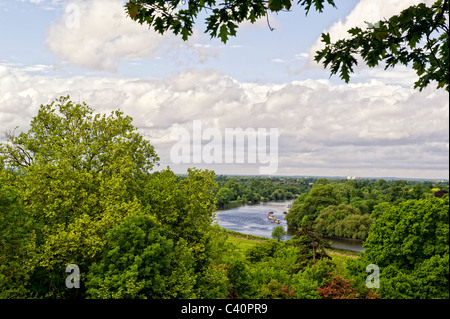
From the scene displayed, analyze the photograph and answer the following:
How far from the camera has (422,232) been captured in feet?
93.1

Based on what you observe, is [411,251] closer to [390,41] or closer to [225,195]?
[390,41]

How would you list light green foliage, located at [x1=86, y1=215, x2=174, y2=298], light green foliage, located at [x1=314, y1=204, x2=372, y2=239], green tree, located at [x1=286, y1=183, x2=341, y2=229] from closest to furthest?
light green foliage, located at [x1=86, y1=215, x2=174, y2=298] → light green foliage, located at [x1=314, y1=204, x2=372, y2=239] → green tree, located at [x1=286, y1=183, x2=341, y2=229]

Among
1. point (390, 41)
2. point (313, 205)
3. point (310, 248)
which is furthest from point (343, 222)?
point (390, 41)

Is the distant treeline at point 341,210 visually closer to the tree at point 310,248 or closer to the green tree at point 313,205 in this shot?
the green tree at point 313,205

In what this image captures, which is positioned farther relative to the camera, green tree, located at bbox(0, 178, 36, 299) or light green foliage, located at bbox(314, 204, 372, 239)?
light green foliage, located at bbox(314, 204, 372, 239)

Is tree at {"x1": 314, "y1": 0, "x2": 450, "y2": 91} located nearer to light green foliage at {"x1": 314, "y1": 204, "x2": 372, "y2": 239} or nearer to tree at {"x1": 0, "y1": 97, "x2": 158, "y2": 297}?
tree at {"x1": 0, "y1": 97, "x2": 158, "y2": 297}

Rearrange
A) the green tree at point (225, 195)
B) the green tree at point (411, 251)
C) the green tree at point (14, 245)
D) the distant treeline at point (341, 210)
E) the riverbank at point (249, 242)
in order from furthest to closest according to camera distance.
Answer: the green tree at point (225, 195), the distant treeline at point (341, 210), the riverbank at point (249, 242), the green tree at point (411, 251), the green tree at point (14, 245)

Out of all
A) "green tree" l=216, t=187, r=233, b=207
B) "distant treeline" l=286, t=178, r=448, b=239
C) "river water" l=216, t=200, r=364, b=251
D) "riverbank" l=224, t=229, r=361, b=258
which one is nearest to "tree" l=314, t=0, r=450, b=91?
"riverbank" l=224, t=229, r=361, b=258

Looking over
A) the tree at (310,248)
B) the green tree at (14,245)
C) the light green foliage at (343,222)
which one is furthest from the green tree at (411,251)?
the light green foliage at (343,222)

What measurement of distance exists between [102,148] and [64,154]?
279 cm

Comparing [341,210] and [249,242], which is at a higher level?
[341,210]
